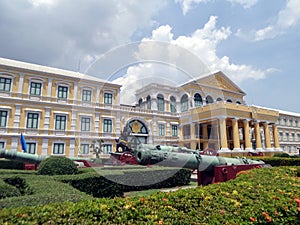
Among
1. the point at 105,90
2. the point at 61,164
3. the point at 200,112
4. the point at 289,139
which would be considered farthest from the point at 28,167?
the point at 289,139

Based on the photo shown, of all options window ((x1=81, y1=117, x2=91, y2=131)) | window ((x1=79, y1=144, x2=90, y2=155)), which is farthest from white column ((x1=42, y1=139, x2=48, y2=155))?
window ((x1=81, y1=117, x2=91, y2=131))

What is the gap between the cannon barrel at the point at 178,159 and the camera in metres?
5.15

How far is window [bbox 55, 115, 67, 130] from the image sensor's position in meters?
21.7

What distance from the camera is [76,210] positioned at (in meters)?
2.61

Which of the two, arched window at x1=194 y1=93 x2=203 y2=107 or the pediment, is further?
the pediment

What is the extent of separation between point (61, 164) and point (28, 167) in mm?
5394

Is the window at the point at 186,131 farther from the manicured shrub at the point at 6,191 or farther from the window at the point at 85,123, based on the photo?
the manicured shrub at the point at 6,191

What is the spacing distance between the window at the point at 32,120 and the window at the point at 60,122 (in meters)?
1.87

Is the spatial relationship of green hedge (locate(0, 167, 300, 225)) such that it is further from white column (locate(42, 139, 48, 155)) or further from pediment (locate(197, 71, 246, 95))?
pediment (locate(197, 71, 246, 95))

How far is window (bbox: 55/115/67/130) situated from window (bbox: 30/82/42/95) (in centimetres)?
318

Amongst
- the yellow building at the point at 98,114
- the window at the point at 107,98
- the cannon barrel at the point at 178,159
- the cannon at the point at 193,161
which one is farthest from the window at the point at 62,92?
the cannon barrel at the point at 178,159

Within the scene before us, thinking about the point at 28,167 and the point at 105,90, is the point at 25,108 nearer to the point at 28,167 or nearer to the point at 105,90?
the point at 105,90

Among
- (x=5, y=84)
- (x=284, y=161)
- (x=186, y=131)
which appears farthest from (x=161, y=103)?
(x=5, y=84)

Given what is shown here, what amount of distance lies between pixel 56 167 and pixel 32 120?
48.3 feet
